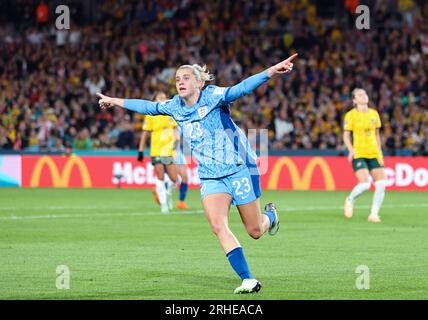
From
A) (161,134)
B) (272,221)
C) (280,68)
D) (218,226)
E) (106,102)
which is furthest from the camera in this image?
(161,134)

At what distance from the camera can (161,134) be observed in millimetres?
21141

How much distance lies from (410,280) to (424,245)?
3.80m

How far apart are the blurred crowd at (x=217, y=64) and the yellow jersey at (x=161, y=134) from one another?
9.69 meters

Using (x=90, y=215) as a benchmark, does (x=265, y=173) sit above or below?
above

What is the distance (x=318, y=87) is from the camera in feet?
110

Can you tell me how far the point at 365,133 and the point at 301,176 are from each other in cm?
977

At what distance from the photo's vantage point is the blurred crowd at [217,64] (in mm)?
31984

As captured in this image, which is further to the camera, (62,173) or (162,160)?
(62,173)

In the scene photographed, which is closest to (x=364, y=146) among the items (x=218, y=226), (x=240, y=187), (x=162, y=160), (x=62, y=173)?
(x=162, y=160)

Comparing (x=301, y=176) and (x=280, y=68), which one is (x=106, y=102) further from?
(x=301, y=176)
